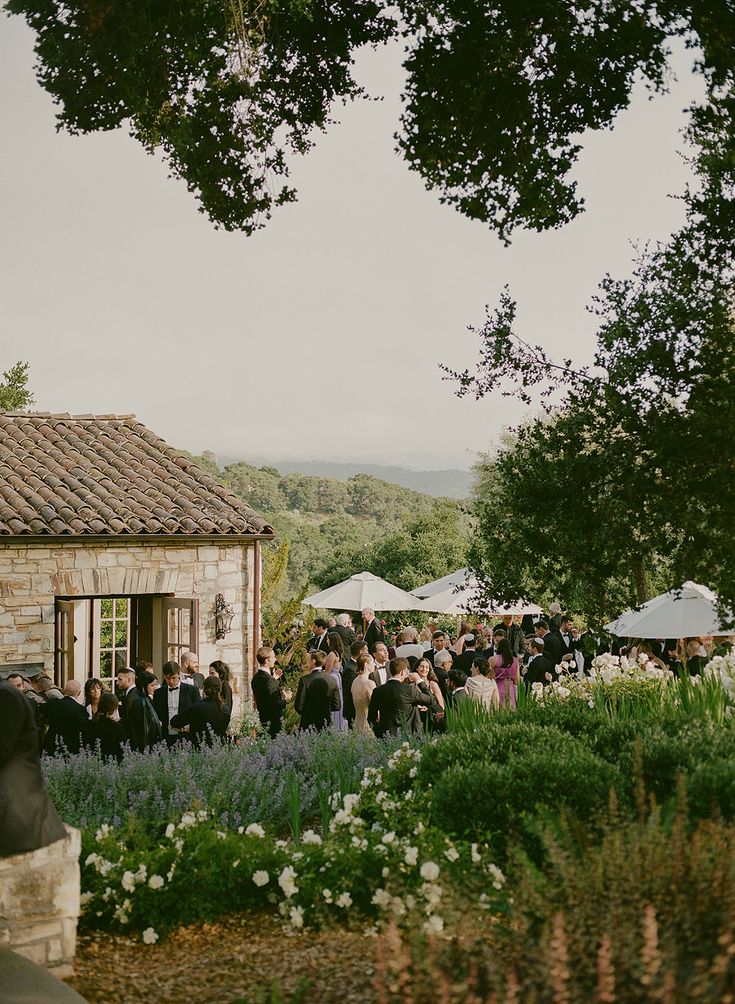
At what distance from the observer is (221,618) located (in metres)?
14.0

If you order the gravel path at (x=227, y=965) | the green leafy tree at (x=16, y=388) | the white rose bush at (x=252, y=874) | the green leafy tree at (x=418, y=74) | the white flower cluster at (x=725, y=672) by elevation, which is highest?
the green leafy tree at (x=16, y=388)

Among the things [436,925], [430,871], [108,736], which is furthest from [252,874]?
[108,736]

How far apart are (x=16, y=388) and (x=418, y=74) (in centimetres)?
3131

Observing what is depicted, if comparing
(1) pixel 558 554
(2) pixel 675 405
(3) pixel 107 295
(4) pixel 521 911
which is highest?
(3) pixel 107 295

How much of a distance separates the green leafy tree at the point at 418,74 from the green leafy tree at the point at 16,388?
29.5 metres

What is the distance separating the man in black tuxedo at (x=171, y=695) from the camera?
9820 mm

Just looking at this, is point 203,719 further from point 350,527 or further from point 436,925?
point 350,527

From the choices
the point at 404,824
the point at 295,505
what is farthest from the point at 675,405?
the point at 295,505

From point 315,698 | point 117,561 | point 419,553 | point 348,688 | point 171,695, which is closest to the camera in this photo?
point 315,698

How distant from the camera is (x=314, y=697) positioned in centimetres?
994

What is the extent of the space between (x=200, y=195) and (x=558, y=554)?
387 centimetres

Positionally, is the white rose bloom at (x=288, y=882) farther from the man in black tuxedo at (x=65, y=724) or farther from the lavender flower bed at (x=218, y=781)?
the man in black tuxedo at (x=65, y=724)

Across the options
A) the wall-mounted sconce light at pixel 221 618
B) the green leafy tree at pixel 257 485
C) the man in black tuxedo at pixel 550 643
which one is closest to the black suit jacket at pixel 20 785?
the wall-mounted sconce light at pixel 221 618

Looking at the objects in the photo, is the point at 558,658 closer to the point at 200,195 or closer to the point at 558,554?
the point at 558,554
